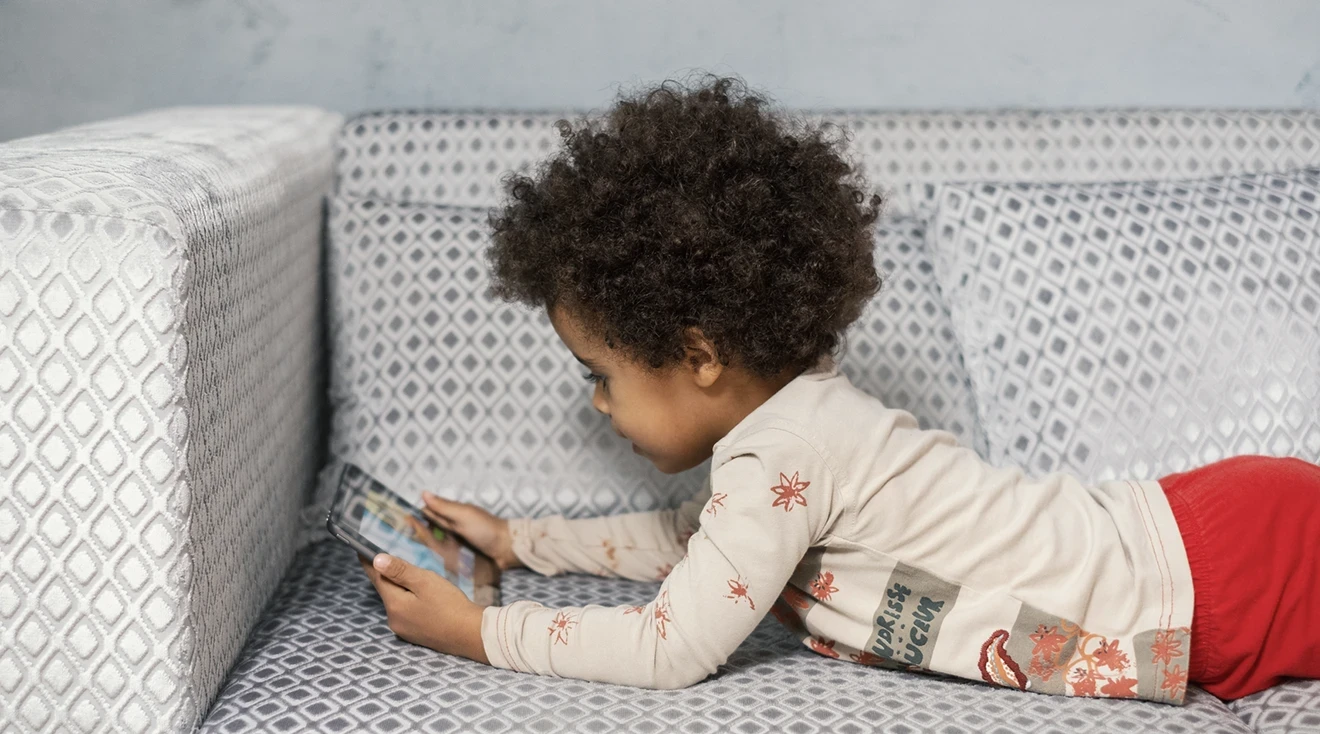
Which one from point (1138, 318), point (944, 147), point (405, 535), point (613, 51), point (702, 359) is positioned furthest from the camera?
point (613, 51)

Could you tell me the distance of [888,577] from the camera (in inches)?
39.1

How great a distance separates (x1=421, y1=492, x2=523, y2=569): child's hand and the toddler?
0.20 metres

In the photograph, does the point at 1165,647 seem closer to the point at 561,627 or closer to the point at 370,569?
the point at 561,627

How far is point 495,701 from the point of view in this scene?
0.90m

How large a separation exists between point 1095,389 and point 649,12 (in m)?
0.80

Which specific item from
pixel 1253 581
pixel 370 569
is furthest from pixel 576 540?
pixel 1253 581

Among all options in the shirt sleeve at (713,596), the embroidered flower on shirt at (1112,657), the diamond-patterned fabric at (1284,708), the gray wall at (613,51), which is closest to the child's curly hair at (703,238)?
the shirt sleeve at (713,596)

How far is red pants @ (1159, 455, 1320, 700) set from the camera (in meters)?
0.98

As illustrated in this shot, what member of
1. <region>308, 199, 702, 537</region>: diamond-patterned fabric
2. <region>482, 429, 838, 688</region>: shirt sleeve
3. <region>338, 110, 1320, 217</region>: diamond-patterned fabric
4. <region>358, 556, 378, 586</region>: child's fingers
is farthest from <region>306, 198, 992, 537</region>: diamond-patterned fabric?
<region>482, 429, 838, 688</region>: shirt sleeve

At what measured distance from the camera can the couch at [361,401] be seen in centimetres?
82

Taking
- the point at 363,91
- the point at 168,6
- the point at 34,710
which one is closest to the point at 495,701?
the point at 34,710

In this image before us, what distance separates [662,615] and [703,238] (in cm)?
30

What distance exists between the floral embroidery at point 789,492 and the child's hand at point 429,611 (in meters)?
0.28

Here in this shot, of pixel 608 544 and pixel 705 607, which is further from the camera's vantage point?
pixel 608 544
